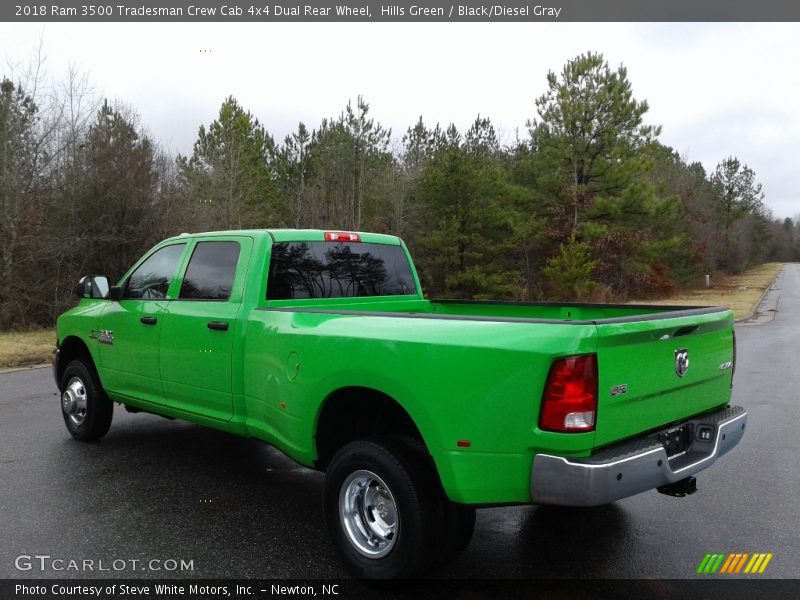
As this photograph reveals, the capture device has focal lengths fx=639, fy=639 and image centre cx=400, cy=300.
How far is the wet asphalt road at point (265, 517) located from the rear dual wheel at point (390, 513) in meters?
0.30


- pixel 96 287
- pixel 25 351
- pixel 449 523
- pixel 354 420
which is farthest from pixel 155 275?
pixel 25 351

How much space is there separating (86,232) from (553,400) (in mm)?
19306

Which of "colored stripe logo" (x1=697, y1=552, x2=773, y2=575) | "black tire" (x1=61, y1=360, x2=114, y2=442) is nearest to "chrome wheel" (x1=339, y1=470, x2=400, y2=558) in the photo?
"colored stripe logo" (x1=697, y1=552, x2=773, y2=575)

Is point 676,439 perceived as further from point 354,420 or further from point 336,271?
point 336,271

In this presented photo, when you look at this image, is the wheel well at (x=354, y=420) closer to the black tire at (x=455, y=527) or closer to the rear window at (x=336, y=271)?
the black tire at (x=455, y=527)

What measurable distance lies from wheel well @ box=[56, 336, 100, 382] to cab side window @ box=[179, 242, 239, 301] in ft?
5.75

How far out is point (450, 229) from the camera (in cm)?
2697

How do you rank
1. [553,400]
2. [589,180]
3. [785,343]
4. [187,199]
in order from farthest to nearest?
1. [589,180]
2. [187,199]
3. [785,343]
4. [553,400]

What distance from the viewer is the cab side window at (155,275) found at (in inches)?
203

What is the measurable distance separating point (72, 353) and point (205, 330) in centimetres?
255

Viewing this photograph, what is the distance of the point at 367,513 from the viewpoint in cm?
345

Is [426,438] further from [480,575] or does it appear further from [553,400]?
[480,575]

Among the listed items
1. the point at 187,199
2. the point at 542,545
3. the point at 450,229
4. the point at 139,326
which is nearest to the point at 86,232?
the point at 187,199

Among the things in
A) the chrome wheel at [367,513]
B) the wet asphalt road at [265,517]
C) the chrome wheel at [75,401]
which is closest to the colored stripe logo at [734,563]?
the wet asphalt road at [265,517]
